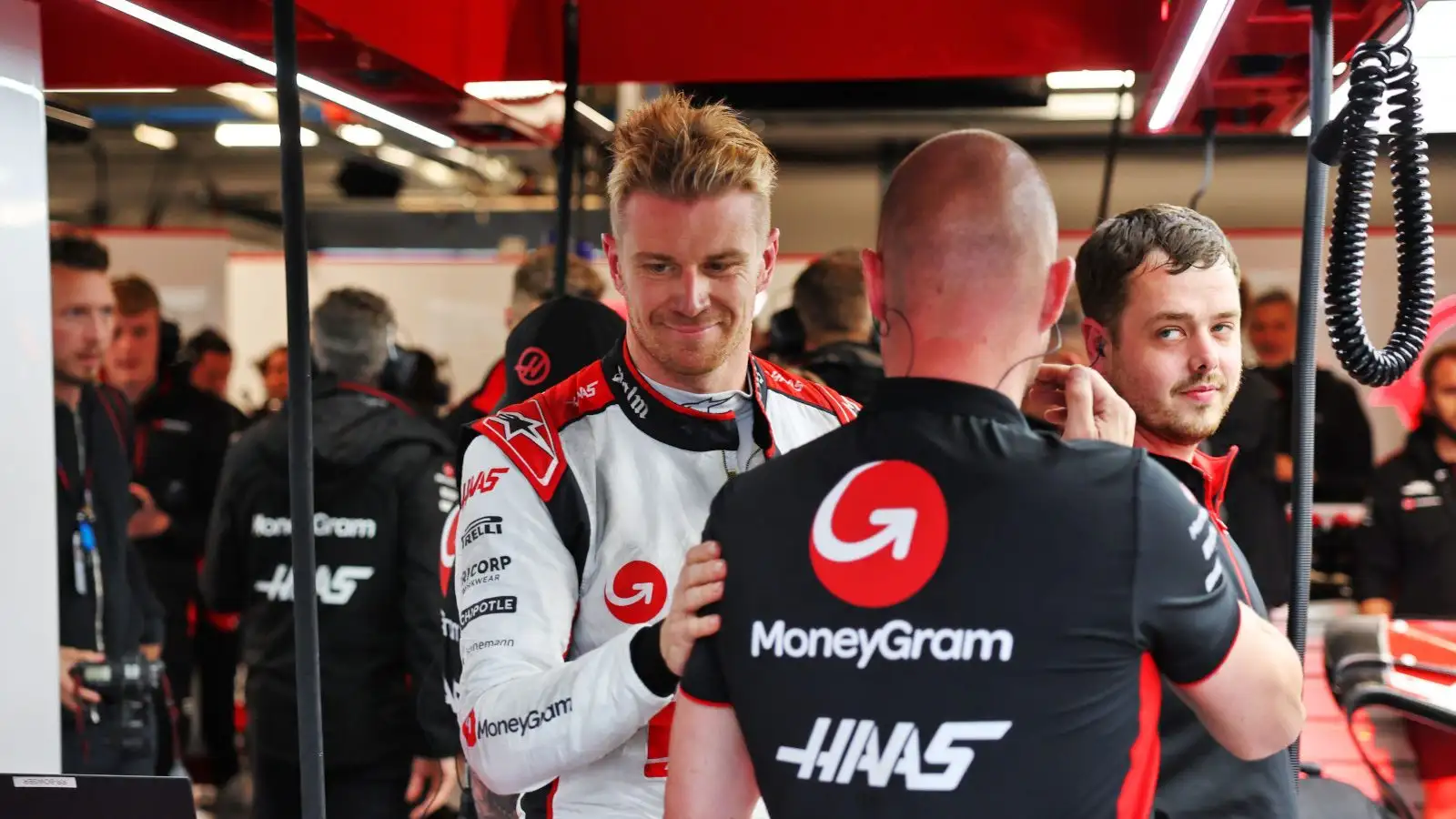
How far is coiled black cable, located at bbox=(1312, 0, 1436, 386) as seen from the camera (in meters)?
1.38

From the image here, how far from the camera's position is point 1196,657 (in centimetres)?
115

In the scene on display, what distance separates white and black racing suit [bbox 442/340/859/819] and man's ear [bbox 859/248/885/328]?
0.42 m

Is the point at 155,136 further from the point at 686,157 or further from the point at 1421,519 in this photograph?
the point at 686,157

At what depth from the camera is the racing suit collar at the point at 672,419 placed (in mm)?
1688

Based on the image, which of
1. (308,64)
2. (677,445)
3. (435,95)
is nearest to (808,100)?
(435,95)

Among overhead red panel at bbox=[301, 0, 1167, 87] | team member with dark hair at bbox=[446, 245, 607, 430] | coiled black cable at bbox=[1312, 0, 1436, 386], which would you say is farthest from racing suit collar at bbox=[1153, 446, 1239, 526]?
team member with dark hair at bbox=[446, 245, 607, 430]

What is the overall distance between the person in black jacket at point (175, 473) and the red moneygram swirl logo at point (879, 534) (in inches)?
181

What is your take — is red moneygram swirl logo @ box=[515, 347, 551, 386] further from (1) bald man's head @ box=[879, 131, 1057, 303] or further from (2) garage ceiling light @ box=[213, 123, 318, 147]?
(2) garage ceiling light @ box=[213, 123, 318, 147]

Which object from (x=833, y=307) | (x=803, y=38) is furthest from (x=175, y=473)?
(x=803, y=38)

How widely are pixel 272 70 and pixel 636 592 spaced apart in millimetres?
1008

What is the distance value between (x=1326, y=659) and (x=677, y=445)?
2520 millimetres

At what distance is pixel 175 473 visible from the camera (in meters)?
5.40

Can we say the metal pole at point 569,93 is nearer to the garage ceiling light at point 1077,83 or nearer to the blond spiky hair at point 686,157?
the blond spiky hair at point 686,157

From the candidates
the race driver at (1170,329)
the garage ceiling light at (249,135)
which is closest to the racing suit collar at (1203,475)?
the race driver at (1170,329)
